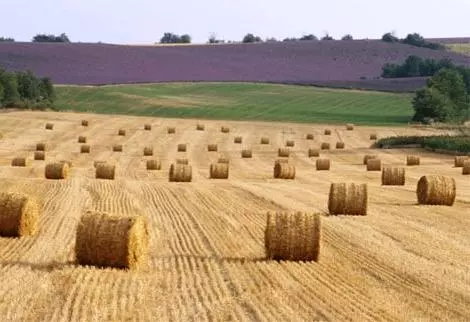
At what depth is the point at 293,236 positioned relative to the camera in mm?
18172

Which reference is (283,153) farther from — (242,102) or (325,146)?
(242,102)

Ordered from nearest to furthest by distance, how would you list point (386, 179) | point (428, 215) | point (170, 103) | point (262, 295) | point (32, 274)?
point (262, 295)
point (32, 274)
point (428, 215)
point (386, 179)
point (170, 103)

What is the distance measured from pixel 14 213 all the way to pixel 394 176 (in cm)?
1926

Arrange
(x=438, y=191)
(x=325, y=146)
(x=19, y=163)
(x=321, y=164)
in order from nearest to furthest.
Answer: (x=438, y=191) → (x=19, y=163) → (x=321, y=164) → (x=325, y=146)

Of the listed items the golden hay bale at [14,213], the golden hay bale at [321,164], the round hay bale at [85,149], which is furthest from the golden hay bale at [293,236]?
the round hay bale at [85,149]

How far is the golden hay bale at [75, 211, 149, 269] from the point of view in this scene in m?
16.5

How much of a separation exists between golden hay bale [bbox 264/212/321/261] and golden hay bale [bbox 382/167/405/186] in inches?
772

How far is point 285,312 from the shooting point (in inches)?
557

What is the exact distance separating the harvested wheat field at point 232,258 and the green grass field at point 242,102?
5077 cm

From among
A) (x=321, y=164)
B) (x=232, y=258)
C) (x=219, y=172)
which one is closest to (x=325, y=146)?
(x=321, y=164)

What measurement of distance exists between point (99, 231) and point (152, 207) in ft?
39.9

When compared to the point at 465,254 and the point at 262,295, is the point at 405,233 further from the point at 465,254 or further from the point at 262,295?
the point at 262,295

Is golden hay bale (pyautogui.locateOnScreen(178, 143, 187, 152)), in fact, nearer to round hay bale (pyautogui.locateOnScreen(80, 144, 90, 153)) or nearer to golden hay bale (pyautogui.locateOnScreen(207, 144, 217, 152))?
golden hay bale (pyautogui.locateOnScreen(207, 144, 217, 152))

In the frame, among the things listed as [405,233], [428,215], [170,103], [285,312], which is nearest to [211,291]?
[285,312]
